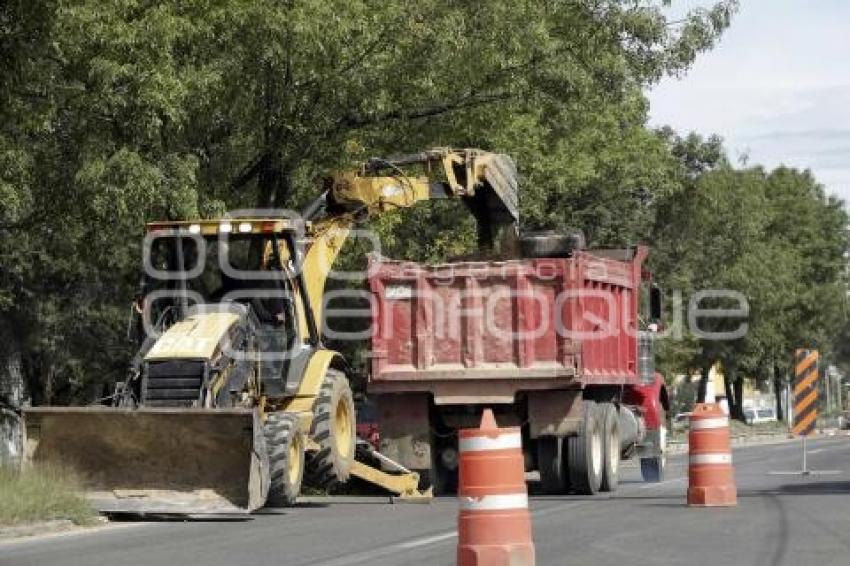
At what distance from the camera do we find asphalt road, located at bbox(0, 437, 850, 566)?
1205 cm

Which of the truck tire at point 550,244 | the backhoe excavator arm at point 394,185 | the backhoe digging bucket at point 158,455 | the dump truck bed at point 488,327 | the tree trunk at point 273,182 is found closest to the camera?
the backhoe digging bucket at point 158,455

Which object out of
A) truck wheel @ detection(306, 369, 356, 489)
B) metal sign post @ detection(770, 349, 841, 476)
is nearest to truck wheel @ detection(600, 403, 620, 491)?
truck wheel @ detection(306, 369, 356, 489)

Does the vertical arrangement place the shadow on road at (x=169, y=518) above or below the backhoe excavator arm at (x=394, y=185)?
below

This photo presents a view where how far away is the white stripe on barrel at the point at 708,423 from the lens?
1644 cm

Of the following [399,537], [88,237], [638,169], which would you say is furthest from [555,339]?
[638,169]

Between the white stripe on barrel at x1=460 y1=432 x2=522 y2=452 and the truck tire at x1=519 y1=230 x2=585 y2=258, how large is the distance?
34.9 ft

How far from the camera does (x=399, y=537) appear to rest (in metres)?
14.0

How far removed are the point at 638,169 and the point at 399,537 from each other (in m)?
24.8

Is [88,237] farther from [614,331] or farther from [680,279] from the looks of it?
[680,279]

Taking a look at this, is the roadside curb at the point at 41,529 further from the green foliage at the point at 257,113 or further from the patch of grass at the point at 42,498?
the green foliage at the point at 257,113

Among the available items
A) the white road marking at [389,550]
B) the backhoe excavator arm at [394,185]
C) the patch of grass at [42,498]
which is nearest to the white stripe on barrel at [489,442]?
the white road marking at [389,550]

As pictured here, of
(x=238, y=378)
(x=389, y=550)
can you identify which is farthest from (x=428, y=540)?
(x=238, y=378)

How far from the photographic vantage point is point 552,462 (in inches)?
776

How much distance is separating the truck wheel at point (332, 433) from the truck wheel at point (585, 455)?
9.59ft
